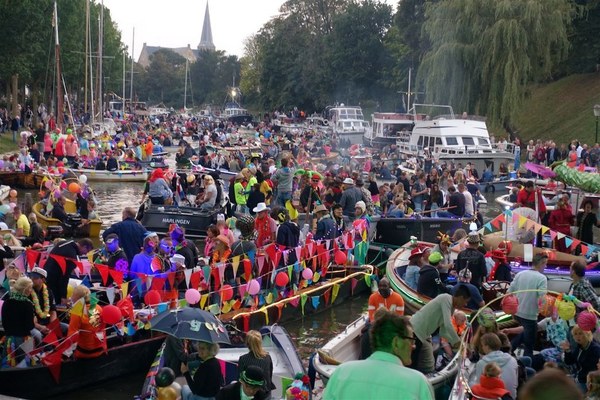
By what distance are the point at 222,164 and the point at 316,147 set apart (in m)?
18.8

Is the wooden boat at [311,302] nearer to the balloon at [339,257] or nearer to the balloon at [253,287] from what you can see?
the balloon at [339,257]

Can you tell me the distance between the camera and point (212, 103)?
134 metres

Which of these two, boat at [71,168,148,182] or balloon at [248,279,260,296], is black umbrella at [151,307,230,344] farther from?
boat at [71,168,148,182]

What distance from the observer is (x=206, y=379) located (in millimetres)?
8797

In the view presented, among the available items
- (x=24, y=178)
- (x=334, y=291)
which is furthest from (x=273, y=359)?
(x=24, y=178)

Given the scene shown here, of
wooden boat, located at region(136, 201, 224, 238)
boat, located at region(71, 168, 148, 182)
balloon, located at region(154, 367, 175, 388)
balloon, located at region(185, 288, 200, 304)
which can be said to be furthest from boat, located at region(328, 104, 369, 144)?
balloon, located at region(154, 367, 175, 388)

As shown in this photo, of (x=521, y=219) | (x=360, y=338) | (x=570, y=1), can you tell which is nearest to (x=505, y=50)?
(x=570, y=1)

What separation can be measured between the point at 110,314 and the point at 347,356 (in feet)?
10.5

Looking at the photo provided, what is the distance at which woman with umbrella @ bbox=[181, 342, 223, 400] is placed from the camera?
8.80 meters

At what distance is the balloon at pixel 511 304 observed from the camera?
38.1 feet

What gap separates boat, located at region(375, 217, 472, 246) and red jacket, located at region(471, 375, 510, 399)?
11.8m

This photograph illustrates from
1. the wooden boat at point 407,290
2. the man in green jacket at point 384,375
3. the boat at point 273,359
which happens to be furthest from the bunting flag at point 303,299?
the man in green jacket at point 384,375

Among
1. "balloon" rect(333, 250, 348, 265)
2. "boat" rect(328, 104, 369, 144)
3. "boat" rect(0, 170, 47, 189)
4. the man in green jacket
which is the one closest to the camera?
the man in green jacket

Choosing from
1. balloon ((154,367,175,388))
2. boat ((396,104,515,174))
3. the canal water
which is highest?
boat ((396,104,515,174))
